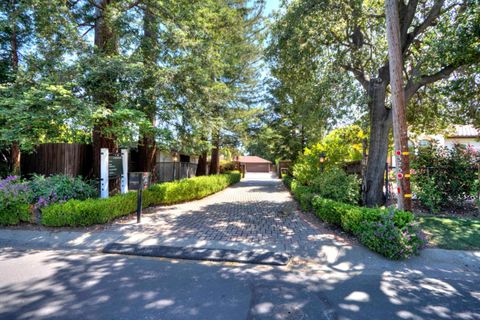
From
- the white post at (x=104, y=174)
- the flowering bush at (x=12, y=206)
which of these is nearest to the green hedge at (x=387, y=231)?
the white post at (x=104, y=174)

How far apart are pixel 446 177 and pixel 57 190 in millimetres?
10795

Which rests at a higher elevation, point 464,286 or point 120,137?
point 120,137

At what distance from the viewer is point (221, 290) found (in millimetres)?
3400

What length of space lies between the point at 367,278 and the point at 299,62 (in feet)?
23.4

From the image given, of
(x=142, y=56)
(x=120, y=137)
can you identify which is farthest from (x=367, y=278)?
(x=142, y=56)

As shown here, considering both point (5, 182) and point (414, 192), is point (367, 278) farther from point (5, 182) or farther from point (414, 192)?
point (5, 182)

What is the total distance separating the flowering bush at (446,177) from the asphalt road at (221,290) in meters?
3.68

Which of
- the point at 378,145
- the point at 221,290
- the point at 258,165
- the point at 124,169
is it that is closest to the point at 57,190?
the point at 124,169

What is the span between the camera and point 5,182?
642 cm

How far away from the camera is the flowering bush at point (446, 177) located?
7094 millimetres

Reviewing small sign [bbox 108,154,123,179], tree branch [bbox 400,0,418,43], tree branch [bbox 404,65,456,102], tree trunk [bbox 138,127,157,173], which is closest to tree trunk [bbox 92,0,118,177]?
small sign [bbox 108,154,123,179]

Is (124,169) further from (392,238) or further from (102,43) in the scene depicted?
(392,238)

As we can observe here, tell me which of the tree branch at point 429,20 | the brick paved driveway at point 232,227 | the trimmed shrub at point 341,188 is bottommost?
the brick paved driveway at point 232,227

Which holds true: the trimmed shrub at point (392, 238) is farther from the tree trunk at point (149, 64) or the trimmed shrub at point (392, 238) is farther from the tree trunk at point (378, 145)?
the tree trunk at point (149, 64)
